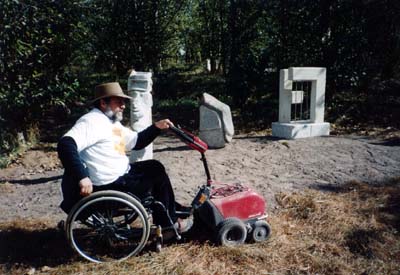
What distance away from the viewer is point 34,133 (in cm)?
786

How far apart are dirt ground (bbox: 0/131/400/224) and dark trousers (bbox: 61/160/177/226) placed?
4.26 feet

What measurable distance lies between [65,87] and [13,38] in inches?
49.2

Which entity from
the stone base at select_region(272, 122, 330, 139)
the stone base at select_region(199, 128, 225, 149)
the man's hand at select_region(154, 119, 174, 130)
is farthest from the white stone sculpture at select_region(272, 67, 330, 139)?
the man's hand at select_region(154, 119, 174, 130)

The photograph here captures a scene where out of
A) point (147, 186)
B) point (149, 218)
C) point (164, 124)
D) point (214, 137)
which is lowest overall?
point (149, 218)

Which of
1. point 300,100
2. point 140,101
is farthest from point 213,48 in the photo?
point 140,101

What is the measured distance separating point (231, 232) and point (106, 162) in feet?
4.03

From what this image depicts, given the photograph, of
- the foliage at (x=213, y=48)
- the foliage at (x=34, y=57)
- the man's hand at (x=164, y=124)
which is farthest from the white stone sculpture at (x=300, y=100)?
the man's hand at (x=164, y=124)

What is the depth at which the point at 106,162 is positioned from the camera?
10.2 ft

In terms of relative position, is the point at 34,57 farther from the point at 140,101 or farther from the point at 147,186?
the point at 147,186

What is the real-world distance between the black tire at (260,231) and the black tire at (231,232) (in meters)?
0.12

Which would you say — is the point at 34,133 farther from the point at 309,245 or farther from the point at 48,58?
the point at 309,245

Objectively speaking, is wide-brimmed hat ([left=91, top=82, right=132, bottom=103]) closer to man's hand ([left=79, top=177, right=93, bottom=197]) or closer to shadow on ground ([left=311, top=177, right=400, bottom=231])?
man's hand ([left=79, top=177, right=93, bottom=197])

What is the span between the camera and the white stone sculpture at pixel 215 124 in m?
7.00

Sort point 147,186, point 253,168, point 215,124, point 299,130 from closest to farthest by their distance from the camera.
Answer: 1. point 147,186
2. point 253,168
3. point 215,124
4. point 299,130
